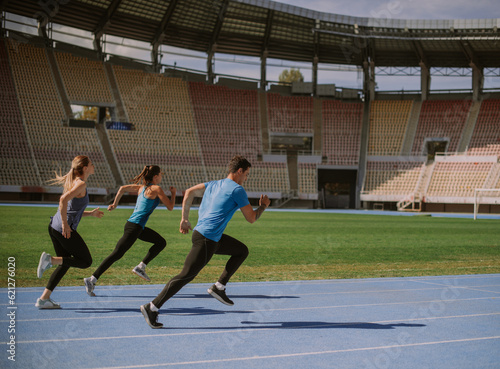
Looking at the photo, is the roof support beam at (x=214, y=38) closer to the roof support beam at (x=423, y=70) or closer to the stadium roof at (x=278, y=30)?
the stadium roof at (x=278, y=30)

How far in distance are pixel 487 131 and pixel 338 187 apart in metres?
→ 16.1

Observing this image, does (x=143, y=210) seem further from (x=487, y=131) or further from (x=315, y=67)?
(x=315, y=67)

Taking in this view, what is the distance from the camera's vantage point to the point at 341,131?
5903 cm

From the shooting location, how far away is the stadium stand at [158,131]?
51375 millimetres

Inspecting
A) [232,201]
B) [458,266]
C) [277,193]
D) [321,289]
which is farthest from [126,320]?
[277,193]

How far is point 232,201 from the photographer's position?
6.56 meters

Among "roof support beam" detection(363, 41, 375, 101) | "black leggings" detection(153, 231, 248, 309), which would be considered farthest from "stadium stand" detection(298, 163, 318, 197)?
"black leggings" detection(153, 231, 248, 309)

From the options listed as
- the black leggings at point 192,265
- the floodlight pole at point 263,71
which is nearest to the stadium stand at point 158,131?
the floodlight pole at point 263,71

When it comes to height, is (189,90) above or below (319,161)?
above

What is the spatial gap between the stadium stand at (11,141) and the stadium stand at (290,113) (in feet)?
79.7

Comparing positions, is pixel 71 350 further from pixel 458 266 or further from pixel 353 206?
pixel 353 206

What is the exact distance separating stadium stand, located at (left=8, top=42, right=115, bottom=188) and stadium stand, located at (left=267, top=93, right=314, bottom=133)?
18753mm

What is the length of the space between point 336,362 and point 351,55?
57170mm

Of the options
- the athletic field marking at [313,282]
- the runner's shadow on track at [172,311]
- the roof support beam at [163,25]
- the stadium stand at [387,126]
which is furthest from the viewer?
the stadium stand at [387,126]
